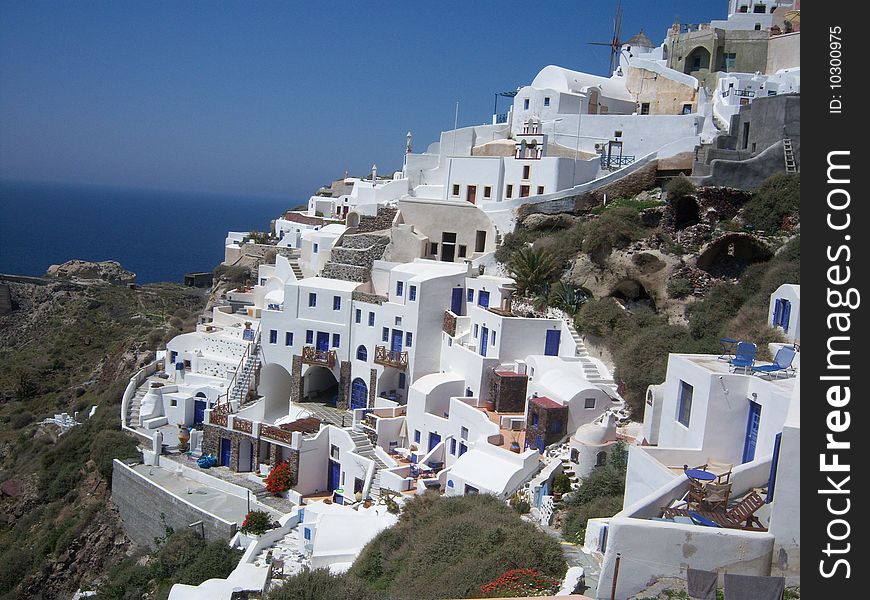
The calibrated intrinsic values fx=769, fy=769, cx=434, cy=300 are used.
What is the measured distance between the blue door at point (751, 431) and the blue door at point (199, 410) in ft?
78.8

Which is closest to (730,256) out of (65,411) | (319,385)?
(319,385)

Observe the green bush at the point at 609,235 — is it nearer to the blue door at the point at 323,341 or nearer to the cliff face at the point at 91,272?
the blue door at the point at 323,341

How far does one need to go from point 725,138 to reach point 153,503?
27.4 meters

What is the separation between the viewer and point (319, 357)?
1219 inches

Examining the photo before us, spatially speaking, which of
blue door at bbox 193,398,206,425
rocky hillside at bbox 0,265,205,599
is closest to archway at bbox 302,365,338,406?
blue door at bbox 193,398,206,425

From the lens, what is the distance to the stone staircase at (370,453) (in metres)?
24.5

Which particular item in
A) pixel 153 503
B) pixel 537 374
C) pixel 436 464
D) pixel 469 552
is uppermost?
pixel 537 374

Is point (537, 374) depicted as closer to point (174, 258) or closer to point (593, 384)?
point (593, 384)

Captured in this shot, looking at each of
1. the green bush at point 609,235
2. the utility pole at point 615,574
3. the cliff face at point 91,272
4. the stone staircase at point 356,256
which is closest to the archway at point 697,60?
the green bush at point 609,235

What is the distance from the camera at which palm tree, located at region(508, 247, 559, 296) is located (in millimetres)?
29719

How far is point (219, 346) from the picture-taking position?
34375 mm

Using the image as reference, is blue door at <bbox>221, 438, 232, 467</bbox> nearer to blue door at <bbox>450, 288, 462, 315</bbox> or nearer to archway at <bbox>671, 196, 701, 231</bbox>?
blue door at <bbox>450, 288, 462, 315</bbox>

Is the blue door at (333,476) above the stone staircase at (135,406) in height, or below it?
below
